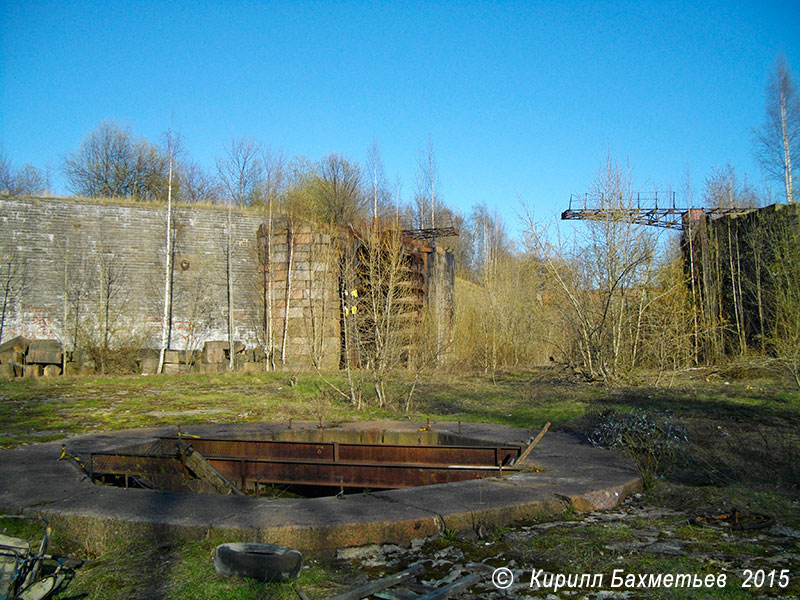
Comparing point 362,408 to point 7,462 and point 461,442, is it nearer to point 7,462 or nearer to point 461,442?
point 461,442

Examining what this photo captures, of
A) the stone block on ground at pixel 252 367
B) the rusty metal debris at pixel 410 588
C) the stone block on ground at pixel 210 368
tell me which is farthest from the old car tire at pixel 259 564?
the stone block on ground at pixel 210 368

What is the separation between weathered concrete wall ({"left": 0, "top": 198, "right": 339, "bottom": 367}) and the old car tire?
16.2 metres

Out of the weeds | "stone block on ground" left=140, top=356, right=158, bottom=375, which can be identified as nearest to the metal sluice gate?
the weeds

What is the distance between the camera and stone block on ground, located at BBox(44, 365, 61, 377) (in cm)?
1856

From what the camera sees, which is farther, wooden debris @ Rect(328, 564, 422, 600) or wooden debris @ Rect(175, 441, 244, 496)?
wooden debris @ Rect(175, 441, 244, 496)

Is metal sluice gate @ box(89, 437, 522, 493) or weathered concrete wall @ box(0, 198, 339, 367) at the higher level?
weathered concrete wall @ box(0, 198, 339, 367)

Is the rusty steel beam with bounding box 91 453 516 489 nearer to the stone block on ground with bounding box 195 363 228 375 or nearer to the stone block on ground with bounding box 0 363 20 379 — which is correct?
the stone block on ground with bounding box 0 363 20 379

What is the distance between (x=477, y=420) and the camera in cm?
927

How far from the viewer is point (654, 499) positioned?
17.5 ft

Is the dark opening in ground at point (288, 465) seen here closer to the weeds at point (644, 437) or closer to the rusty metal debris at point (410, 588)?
the weeds at point (644, 437)

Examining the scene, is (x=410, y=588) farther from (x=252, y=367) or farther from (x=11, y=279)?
(x=11, y=279)

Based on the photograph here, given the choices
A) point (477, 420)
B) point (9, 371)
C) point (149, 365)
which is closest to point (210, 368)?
point (149, 365)

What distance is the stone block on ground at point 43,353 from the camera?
18.6 meters

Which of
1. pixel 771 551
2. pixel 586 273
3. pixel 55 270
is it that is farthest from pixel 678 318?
pixel 55 270
